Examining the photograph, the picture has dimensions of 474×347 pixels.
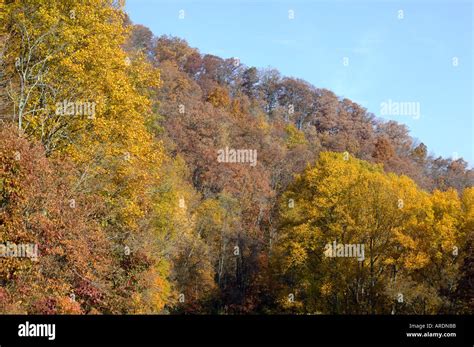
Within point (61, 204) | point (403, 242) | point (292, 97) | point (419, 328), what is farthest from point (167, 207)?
point (292, 97)

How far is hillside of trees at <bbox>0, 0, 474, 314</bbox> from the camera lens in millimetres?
17406

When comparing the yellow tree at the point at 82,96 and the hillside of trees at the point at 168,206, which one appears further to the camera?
the yellow tree at the point at 82,96

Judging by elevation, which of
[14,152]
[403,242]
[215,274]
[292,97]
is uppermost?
[292,97]

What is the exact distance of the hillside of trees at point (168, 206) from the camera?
1741cm

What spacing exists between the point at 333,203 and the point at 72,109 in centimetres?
2583

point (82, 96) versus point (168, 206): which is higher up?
point (82, 96)

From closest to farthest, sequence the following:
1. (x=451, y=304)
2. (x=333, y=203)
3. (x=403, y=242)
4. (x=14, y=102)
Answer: (x=14, y=102) → (x=451, y=304) → (x=403, y=242) → (x=333, y=203)

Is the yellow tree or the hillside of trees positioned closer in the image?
the hillside of trees

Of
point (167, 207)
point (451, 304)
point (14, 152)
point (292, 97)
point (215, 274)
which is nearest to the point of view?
point (14, 152)

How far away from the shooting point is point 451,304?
36125 mm

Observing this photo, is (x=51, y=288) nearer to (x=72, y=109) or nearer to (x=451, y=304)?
(x=72, y=109)

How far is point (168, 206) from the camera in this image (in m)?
46.0

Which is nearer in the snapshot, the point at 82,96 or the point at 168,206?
the point at 82,96

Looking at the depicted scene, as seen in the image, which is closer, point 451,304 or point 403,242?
point 451,304
